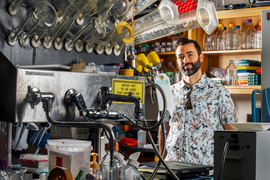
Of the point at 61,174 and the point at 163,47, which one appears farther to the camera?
the point at 163,47

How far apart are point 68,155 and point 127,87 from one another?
0.34 metres

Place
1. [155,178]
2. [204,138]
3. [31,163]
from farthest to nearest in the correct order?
[204,138] < [31,163] < [155,178]

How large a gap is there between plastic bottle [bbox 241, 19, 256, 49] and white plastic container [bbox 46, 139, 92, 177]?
2.50 m

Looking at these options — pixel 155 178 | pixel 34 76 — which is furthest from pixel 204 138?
pixel 34 76

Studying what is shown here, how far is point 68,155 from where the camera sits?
112 cm

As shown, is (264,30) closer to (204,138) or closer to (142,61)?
(204,138)

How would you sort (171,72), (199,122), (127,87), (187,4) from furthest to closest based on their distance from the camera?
(171,72), (187,4), (199,122), (127,87)

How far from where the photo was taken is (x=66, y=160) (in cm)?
113

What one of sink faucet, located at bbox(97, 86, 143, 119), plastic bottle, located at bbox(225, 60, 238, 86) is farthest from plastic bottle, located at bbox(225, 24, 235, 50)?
sink faucet, located at bbox(97, 86, 143, 119)

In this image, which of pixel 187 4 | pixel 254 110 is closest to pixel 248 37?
pixel 187 4

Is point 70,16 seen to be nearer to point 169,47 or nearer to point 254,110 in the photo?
point 254,110

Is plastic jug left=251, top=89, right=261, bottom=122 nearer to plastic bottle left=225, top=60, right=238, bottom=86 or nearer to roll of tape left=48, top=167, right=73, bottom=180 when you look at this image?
plastic bottle left=225, top=60, right=238, bottom=86

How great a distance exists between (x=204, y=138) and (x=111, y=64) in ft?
3.81

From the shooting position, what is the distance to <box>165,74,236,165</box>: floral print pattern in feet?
7.14
